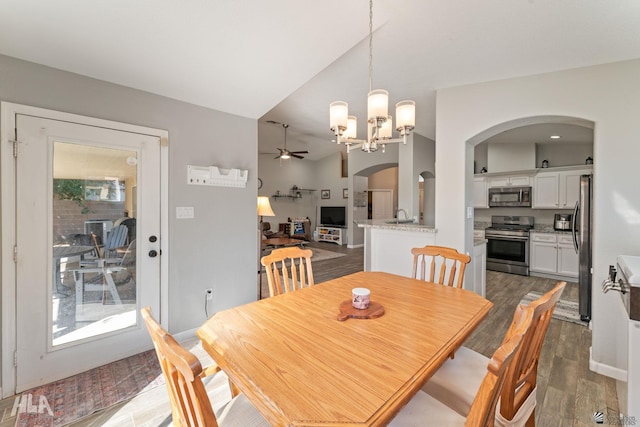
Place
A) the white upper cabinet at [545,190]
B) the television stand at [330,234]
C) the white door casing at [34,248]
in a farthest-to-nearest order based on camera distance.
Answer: the television stand at [330,234]
the white upper cabinet at [545,190]
the white door casing at [34,248]

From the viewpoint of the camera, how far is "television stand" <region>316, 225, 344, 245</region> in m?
8.98

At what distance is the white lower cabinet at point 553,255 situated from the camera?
4594 millimetres

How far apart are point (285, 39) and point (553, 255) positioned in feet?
18.0

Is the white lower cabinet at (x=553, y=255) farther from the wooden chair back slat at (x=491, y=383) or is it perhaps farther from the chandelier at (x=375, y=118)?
the wooden chair back slat at (x=491, y=383)

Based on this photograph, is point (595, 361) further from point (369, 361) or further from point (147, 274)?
point (147, 274)

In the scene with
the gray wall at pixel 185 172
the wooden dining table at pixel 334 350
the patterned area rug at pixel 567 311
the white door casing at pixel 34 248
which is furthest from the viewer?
the patterned area rug at pixel 567 311

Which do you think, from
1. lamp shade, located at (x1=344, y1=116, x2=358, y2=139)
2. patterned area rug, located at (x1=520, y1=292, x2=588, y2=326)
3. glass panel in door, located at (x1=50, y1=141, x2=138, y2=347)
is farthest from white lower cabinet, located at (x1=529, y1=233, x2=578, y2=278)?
glass panel in door, located at (x1=50, y1=141, x2=138, y2=347)

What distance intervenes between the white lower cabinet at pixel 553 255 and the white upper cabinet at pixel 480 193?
103 centimetres

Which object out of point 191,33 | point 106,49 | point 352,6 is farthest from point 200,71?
point 352,6

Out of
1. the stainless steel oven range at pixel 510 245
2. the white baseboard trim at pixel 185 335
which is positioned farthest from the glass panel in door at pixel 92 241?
the stainless steel oven range at pixel 510 245

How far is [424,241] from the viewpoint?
3357mm

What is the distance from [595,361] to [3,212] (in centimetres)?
460

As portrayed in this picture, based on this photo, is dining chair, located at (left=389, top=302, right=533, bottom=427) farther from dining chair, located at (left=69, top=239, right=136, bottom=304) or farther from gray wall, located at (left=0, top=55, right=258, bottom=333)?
dining chair, located at (left=69, top=239, right=136, bottom=304)

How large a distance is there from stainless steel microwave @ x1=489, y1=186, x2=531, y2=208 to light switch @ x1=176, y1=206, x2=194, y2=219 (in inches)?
221
